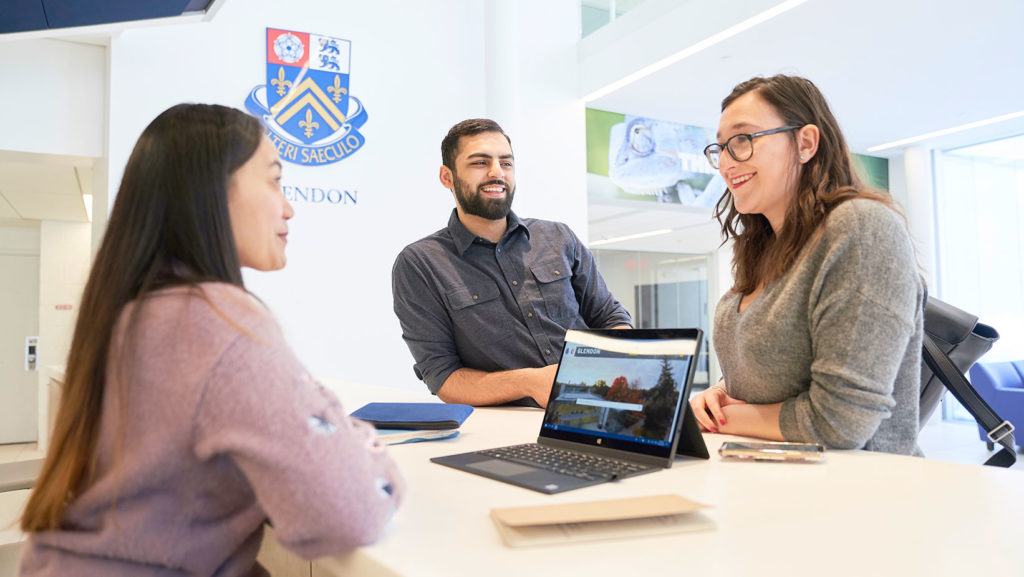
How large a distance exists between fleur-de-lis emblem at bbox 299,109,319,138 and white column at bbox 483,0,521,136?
51.9 inches

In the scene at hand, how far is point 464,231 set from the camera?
7.79ft

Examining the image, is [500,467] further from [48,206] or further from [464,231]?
[48,206]

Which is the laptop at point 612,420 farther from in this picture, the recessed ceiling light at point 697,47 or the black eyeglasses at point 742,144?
the recessed ceiling light at point 697,47

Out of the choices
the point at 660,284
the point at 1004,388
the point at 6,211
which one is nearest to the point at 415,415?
the point at 1004,388

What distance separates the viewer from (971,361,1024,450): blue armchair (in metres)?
6.52

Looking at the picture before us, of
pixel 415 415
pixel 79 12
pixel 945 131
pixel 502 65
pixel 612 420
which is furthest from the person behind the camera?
pixel 945 131

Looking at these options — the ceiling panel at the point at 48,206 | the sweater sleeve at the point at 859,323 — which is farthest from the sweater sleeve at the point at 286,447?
the ceiling panel at the point at 48,206

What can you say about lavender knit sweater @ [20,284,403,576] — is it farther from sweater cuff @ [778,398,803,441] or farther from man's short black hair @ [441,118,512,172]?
man's short black hair @ [441,118,512,172]

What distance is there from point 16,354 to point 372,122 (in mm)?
7345

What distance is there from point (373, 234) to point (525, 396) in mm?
3250

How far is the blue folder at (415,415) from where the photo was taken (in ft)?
4.93

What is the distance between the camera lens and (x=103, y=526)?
77 centimetres

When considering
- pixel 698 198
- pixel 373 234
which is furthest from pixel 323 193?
pixel 698 198

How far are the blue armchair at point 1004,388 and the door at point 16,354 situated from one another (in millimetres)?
10951
